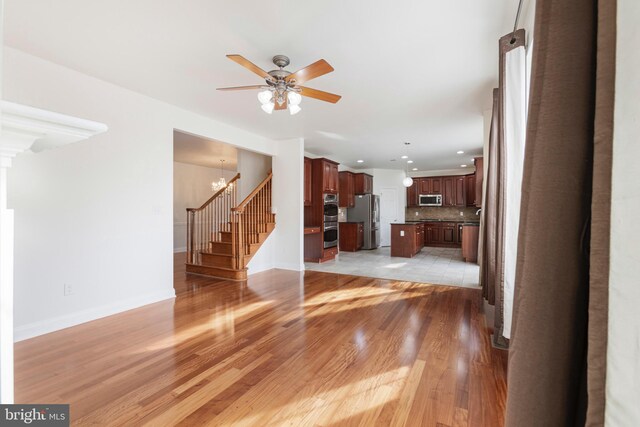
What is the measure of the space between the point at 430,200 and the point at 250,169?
6.33 meters

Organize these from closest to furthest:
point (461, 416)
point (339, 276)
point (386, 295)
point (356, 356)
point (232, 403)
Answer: point (461, 416) < point (232, 403) < point (356, 356) < point (386, 295) < point (339, 276)

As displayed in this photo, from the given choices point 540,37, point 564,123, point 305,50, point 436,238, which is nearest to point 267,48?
point 305,50

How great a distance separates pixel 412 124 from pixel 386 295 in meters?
2.86

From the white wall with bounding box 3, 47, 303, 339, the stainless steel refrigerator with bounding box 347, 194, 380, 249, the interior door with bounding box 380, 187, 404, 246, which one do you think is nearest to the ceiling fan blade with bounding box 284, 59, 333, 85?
the white wall with bounding box 3, 47, 303, 339

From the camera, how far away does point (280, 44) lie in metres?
2.56

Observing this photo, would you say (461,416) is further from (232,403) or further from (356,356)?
(232,403)

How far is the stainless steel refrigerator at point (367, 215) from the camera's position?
29.4 ft

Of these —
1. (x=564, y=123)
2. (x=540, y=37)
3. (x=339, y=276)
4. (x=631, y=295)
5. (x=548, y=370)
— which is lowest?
(x=339, y=276)

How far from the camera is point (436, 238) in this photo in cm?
970

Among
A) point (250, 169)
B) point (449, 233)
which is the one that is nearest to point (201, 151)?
point (250, 169)

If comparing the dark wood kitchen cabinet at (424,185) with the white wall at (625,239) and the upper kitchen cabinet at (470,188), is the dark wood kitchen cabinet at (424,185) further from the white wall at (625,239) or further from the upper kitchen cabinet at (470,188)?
the white wall at (625,239)

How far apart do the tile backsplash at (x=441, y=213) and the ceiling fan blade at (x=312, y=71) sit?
8980 millimetres

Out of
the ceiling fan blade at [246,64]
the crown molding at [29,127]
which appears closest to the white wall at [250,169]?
the ceiling fan blade at [246,64]

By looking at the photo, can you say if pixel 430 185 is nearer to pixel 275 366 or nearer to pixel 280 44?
pixel 280 44
